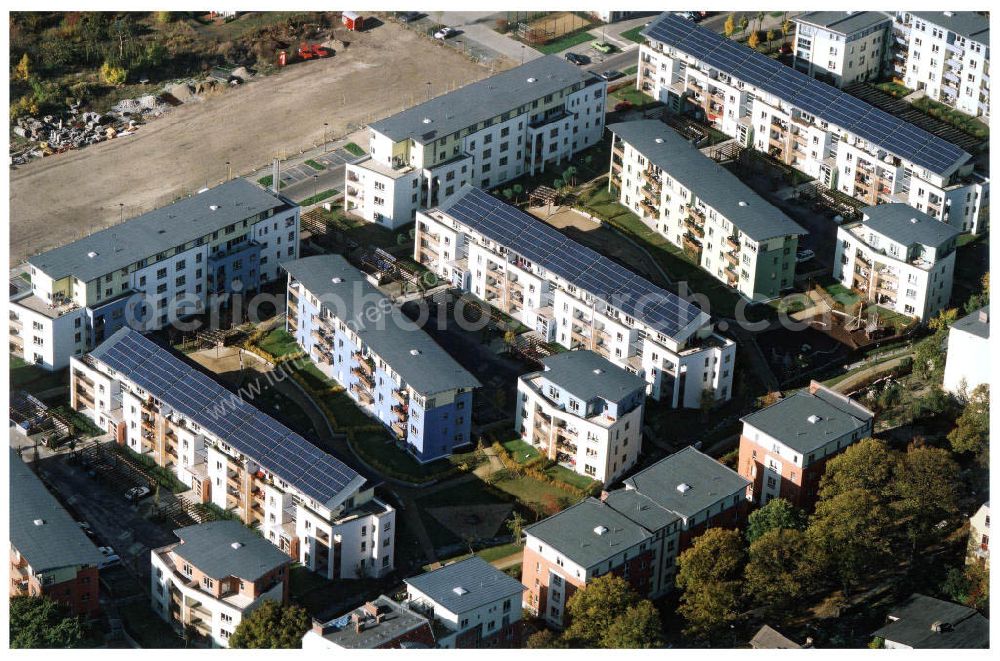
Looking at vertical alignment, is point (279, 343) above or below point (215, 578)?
above

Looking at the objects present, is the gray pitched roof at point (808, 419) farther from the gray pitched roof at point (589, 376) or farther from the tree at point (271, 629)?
the tree at point (271, 629)

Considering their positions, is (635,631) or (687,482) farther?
(687,482)

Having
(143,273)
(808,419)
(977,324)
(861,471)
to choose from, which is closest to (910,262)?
(977,324)

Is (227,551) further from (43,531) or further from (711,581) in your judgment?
(711,581)

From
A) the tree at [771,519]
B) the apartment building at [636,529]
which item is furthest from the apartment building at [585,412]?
the tree at [771,519]

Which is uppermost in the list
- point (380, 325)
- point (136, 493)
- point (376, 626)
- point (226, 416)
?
point (380, 325)

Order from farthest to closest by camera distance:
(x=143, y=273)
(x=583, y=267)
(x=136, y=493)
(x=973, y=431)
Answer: (x=583, y=267), (x=143, y=273), (x=973, y=431), (x=136, y=493)
